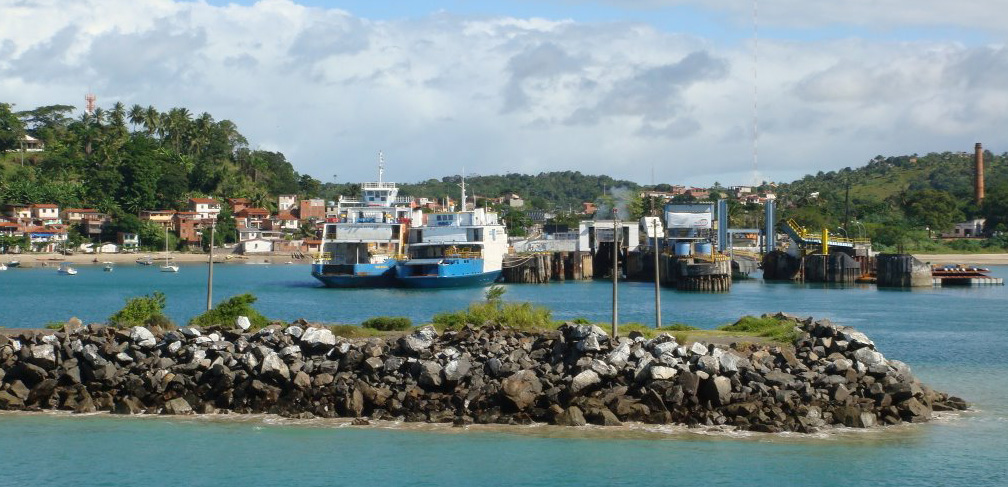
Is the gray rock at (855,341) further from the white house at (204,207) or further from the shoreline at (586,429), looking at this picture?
the white house at (204,207)

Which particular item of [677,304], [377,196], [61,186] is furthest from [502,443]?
[61,186]

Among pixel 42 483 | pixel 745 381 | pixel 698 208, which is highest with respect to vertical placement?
pixel 698 208

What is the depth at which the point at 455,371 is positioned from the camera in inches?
953

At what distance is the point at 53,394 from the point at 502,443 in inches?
393

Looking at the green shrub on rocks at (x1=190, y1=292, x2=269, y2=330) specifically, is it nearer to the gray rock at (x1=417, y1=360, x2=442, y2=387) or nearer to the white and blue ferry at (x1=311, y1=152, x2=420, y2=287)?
the gray rock at (x1=417, y1=360, x2=442, y2=387)

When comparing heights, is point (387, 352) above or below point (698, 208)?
below

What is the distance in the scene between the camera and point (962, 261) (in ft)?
375

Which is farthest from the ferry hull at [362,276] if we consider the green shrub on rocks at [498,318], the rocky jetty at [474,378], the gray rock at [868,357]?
the gray rock at [868,357]

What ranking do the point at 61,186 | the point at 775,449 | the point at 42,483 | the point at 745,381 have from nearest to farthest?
the point at 42,483
the point at 775,449
the point at 745,381
the point at 61,186

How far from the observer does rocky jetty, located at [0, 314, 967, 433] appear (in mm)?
23391

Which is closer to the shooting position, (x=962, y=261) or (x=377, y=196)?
(x=377, y=196)

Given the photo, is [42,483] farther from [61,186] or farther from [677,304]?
[61,186]

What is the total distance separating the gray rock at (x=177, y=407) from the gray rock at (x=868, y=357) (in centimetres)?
1391

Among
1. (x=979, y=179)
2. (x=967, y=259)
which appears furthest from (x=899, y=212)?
(x=967, y=259)
